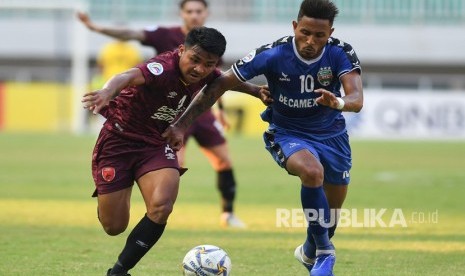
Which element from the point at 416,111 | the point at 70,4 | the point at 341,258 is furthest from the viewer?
the point at 416,111

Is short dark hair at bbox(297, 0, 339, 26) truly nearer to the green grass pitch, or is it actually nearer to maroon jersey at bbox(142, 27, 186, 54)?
the green grass pitch

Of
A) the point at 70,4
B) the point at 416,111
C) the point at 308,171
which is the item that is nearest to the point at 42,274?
the point at 308,171

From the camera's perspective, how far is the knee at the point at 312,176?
8125 mm

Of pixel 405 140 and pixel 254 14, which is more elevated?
pixel 254 14

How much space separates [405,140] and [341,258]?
25.5 meters

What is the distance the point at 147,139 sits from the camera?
8.61 meters

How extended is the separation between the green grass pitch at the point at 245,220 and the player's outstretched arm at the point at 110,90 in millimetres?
1822

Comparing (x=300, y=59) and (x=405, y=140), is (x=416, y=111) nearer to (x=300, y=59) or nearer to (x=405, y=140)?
(x=405, y=140)

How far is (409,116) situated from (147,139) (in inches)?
1114

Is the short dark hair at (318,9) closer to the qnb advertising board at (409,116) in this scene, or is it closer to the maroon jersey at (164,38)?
the maroon jersey at (164,38)

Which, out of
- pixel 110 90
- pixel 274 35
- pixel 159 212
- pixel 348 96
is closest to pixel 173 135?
pixel 159 212

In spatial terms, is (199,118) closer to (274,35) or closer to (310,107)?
(310,107)

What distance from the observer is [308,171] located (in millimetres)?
8133

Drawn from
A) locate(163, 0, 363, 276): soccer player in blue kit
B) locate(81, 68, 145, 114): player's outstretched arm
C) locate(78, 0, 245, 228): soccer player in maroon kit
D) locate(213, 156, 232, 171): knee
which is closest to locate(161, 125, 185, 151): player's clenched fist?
locate(163, 0, 363, 276): soccer player in blue kit
